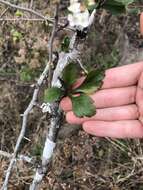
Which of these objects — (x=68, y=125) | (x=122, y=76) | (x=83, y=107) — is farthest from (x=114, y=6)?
(x=68, y=125)

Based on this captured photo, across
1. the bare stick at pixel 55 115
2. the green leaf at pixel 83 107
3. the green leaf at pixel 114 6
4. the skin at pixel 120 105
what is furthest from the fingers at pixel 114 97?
the green leaf at pixel 114 6

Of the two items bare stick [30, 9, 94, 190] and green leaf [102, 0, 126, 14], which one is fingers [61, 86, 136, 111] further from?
green leaf [102, 0, 126, 14]

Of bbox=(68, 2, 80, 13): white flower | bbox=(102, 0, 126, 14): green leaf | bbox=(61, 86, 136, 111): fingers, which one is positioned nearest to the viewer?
bbox=(68, 2, 80, 13): white flower

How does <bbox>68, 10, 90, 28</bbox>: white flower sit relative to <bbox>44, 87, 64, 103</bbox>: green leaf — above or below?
above

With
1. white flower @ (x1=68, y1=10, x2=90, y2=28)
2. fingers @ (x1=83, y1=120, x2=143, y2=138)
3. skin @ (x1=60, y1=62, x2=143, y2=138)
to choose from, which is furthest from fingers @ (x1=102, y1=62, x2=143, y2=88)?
white flower @ (x1=68, y1=10, x2=90, y2=28)

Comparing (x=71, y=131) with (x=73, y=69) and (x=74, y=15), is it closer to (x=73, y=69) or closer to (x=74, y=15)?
(x=73, y=69)

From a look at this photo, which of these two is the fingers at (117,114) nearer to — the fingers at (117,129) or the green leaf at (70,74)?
the fingers at (117,129)
